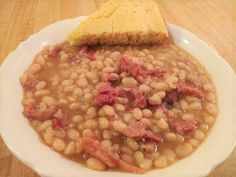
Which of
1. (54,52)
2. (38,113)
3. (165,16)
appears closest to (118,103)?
(38,113)

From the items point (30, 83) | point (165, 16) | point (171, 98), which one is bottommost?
point (165, 16)

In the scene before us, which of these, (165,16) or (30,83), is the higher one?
(30,83)

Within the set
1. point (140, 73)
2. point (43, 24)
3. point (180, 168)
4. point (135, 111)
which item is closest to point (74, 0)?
point (43, 24)

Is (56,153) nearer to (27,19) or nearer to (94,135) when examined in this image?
(94,135)

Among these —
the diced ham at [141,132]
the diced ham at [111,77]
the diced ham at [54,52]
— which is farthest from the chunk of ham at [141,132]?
the diced ham at [54,52]

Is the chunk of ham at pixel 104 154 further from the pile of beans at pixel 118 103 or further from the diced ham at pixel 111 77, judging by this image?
the diced ham at pixel 111 77

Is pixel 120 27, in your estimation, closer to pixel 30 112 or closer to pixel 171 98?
pixel 171 98

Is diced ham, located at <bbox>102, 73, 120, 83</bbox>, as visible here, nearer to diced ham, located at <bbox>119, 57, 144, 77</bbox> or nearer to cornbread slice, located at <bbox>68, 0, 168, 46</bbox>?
diced ham, located at <bbox>119, 57, 144, 77</bbox>
